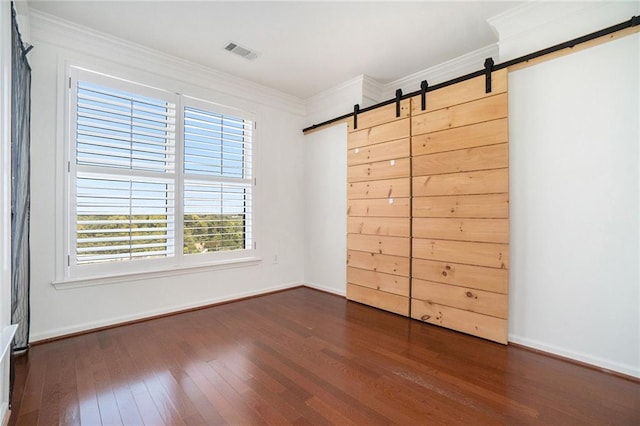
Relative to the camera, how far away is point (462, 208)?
9.23 feet

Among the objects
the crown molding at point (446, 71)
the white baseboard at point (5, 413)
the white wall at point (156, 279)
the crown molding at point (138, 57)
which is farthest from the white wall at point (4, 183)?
the crown molding at point (446, 71)

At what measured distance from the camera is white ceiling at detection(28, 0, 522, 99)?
2469 mm

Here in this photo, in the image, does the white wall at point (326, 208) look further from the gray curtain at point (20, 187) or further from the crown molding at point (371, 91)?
the gray curtain at point (20, 187)

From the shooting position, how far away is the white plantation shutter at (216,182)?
3.44 m

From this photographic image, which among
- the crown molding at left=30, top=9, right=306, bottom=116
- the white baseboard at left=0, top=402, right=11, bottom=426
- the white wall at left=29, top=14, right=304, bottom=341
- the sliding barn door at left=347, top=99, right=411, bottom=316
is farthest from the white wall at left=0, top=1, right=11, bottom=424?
the sliding barn door at left=347, top=99, right=411, bottom=316

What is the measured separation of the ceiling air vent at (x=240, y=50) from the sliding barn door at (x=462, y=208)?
1808mm

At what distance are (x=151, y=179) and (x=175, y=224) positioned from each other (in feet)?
1.75

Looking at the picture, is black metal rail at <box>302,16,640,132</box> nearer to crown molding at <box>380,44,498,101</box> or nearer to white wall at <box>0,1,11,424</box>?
crown molding at <box>380,44,498,101</box>

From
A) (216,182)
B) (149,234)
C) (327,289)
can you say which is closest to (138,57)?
(216,182)

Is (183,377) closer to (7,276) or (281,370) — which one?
(281,370)

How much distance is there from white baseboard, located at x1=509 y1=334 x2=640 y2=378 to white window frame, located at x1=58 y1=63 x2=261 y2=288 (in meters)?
2.99

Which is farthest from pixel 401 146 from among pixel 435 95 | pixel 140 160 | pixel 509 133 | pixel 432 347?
pixel 140 160

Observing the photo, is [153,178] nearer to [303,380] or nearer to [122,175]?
[122,175]

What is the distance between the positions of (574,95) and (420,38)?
1.40 meters
